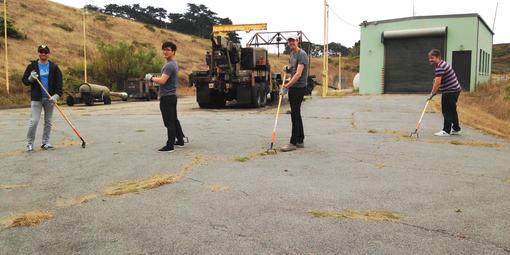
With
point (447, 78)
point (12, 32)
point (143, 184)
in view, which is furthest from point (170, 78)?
point (12, 32)

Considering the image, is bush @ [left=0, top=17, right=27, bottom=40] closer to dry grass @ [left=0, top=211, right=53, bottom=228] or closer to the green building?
the green building

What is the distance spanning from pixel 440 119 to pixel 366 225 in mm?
10398

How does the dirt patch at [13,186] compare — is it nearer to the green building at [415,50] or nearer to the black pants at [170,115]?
the black pants at [170,115]

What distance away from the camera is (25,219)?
4.49 meters

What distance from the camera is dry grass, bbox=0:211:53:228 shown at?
4387 mm

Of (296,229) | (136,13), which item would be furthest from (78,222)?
(136,13)

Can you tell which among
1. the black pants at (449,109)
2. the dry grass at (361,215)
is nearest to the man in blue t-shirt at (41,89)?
the dry grass at (361,215)

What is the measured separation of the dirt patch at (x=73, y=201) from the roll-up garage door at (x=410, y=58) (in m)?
27.5

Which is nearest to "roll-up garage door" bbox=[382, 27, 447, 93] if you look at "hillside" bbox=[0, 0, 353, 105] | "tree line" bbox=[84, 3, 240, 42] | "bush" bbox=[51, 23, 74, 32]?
"hillside" bbox=[0, 0, 353, 105]

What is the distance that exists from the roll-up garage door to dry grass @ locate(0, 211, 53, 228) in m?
28.2

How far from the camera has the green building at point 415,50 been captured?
29266 mm

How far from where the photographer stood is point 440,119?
1382cm

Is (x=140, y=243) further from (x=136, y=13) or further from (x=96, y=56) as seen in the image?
(x=136, y=13)

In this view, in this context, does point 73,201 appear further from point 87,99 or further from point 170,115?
point 87,99
